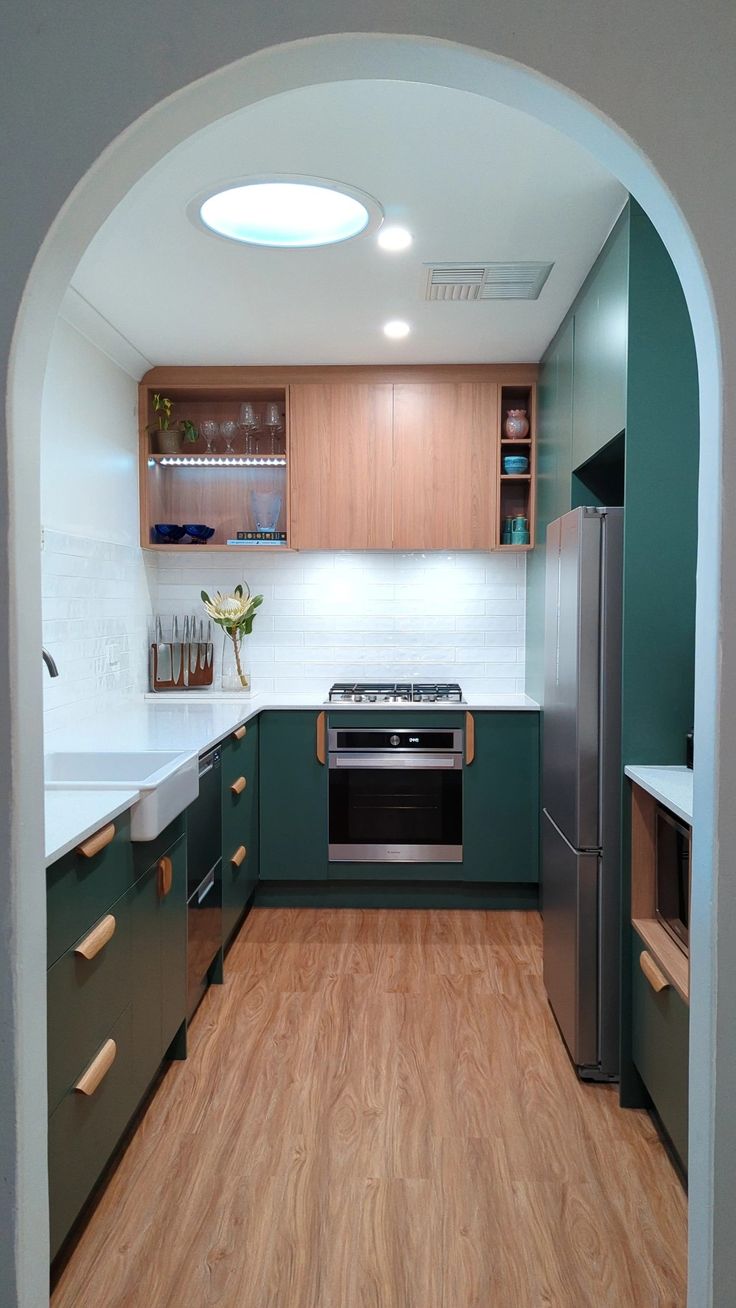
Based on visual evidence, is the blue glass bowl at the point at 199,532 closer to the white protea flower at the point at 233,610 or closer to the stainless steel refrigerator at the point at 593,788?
the white protea flower at the point at 233,610

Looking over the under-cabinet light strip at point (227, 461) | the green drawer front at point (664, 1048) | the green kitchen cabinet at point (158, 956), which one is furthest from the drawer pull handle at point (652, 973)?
the under-cabinet light strip at point (227, 461)

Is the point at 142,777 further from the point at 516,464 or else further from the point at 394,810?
the point at 516,464

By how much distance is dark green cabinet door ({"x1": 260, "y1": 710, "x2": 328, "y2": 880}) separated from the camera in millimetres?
4004

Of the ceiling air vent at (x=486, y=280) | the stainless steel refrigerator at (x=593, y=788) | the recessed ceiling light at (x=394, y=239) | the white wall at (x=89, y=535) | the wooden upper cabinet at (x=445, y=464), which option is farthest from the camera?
the wooden upper cabinet at (x=445, y=464)

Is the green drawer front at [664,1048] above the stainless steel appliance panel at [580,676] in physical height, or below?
below

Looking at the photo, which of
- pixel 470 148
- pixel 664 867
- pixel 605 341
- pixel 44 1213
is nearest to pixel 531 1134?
pixel 664 867

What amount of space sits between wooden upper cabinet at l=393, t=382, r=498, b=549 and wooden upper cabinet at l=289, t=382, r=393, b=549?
2.5 inches

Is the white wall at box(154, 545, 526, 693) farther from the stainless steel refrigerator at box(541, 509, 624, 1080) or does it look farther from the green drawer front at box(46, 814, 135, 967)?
the green drawer front at box(46, 814, 135, 967)

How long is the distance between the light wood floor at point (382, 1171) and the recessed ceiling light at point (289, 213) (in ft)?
8.20

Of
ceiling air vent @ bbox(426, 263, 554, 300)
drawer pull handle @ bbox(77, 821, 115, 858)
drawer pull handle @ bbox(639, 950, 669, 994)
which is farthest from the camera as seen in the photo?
ceiling air vent @ bbox(426, 263, 554, 300)

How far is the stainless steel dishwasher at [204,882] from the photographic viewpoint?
106 inches

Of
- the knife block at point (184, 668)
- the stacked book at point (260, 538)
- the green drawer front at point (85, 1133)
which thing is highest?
the stacked book at point (260, 538)

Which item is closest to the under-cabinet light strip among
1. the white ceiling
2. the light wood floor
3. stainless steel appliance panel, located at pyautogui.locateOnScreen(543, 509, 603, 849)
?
the white ceiling

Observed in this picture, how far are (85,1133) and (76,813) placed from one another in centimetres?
64
